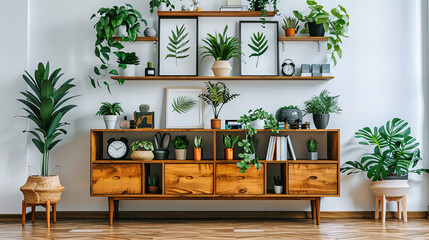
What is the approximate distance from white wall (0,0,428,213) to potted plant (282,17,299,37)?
14 centimetres

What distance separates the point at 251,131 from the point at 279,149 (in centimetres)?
32

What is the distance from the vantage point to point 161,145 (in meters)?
4.33

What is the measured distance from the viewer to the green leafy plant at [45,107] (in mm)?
4133

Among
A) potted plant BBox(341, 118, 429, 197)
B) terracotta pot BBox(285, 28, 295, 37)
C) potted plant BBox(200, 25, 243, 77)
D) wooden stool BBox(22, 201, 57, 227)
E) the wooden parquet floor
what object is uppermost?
terracotta pot BBox(285, 28, 295, 37)

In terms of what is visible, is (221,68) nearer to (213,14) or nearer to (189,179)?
(213,14)

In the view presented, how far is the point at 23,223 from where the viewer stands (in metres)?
4.07

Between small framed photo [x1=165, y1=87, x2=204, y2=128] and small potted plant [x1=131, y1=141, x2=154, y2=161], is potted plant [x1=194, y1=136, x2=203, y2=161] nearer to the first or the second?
small framed photo [x1=165, y1=87, x2=204, y2=128]

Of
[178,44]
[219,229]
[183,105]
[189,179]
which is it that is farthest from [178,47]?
[219,229]

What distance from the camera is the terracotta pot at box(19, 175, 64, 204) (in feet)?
13.1

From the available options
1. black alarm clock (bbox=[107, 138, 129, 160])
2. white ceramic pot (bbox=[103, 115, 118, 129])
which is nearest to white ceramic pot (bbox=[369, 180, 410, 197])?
black alarm clock (bbox=[107, 138, 129, 160])

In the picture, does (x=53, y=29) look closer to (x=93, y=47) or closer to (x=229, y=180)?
(x=93, y=47)

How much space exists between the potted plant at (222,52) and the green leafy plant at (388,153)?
1.42 meters

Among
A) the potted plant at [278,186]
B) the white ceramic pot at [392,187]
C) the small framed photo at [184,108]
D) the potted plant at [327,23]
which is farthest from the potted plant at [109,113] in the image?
the white ceramic pot at [392,187]

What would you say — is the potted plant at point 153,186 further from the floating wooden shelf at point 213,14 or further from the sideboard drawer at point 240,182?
the floating wooden shelf at point 213,14
